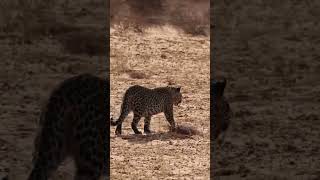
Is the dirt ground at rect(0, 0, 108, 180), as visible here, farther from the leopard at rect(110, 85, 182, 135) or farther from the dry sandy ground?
the leopard at rect(110, 85, 182, 135)

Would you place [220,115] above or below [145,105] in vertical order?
below

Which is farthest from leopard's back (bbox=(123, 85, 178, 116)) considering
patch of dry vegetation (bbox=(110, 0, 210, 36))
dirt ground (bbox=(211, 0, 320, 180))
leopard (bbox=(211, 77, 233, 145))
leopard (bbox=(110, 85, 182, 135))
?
patch of dry vegetation (bbox=(110, 0, 210, 36))

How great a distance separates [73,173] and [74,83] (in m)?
0.82

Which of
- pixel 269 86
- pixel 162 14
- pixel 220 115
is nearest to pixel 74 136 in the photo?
pixel 220 115

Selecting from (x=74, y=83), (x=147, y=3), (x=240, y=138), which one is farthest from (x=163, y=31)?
(x=74, y=83)

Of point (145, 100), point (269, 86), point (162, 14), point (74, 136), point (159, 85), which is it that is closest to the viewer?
point (74, 136)

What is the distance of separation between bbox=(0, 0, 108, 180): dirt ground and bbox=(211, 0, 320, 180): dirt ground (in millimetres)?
1567

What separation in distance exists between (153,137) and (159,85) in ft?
4.16

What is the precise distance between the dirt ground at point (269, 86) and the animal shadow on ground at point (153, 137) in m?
0.44

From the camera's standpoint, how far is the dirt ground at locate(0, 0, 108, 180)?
892cm

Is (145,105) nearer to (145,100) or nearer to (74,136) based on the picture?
(145,100)

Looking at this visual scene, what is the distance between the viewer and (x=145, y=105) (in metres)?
8.89

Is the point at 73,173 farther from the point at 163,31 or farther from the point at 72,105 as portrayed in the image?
the point at 163,31

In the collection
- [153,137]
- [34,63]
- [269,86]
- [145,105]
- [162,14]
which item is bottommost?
[153,137]
